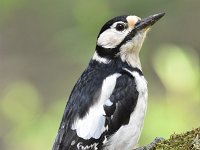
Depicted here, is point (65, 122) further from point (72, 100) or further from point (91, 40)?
point (91, 40)

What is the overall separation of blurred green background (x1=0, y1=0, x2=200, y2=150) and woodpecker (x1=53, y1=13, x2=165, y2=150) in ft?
1.67

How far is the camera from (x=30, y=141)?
5.63 metres

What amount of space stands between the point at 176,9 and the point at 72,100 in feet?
9.56

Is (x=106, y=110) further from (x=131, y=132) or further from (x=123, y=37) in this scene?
(x=123, y=37)

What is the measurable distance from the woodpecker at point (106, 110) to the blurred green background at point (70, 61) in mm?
510

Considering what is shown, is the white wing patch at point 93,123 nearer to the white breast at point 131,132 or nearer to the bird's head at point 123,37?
the white breast at point 131,132

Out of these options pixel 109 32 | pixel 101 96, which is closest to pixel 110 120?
pixel 101 96

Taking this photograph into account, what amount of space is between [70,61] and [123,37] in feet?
5.63

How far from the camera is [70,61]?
6.44 metres

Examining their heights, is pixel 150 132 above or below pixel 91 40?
below

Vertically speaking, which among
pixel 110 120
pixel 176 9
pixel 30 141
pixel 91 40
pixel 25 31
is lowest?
pixel 110 120

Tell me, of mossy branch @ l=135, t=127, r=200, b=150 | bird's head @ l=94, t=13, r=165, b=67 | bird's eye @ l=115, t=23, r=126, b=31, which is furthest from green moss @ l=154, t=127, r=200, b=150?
bird's eye @ l=115, t=23, r=126, b=31

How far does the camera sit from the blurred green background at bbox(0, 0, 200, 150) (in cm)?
509

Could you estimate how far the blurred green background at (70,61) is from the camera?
509cm
